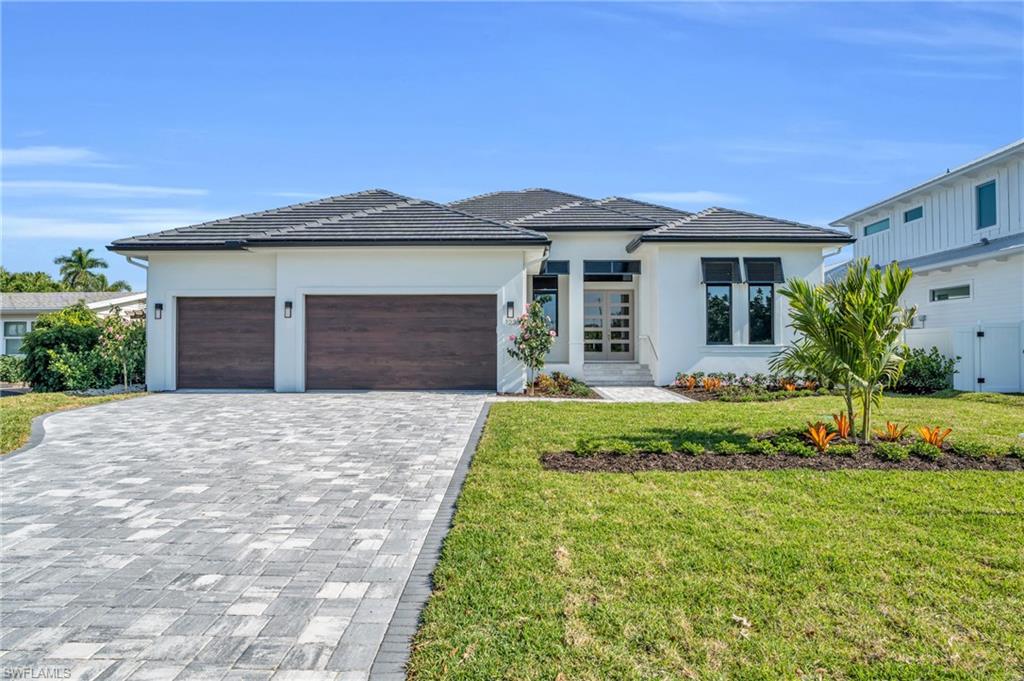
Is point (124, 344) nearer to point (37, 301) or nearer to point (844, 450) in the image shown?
point (844, 450)

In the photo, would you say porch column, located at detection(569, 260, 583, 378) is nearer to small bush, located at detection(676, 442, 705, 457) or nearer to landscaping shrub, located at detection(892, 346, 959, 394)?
landscaping shrub, located at detection(892, 346, 959, 394)

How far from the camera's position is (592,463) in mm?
6398

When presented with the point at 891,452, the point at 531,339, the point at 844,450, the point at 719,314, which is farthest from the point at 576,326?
the point at 891,452

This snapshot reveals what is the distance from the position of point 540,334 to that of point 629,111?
549cm

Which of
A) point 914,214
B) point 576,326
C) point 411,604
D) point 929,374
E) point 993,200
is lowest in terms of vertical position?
point 411,604

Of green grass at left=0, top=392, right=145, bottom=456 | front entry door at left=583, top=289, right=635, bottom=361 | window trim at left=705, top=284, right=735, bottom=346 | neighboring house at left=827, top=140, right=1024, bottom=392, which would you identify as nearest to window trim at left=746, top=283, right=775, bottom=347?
window trim at left=705, top=284, right=735, bottom=346

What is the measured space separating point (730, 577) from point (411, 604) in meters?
2.00

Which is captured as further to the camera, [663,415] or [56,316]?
[56,316]

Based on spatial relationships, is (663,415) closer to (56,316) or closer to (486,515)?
(486,515)

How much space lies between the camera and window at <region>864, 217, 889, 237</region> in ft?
69.7

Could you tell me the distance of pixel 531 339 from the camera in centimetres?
1313

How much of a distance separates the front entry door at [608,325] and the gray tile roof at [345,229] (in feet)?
14.8

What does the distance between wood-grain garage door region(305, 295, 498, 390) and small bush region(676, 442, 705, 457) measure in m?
7.22

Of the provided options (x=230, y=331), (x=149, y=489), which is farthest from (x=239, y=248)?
(x=149, y=489)
